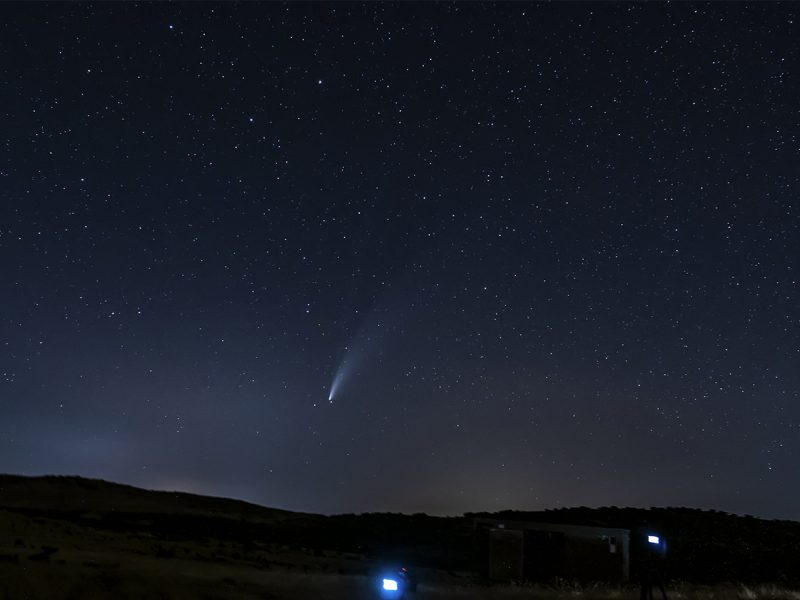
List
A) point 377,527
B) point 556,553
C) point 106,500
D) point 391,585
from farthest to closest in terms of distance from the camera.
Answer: point 106,500 < point 377,527 < point 556,553 < point 391,585

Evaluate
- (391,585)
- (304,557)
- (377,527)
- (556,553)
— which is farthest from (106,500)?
(391,585)

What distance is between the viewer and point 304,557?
111 feet

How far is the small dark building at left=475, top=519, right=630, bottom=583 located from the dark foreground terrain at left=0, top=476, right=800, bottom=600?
1248mm

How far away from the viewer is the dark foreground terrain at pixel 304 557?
18.7 metres

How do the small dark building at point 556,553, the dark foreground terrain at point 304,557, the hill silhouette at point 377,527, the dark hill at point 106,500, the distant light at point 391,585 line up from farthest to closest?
1. the dark hill at point 106,500
2. the hill silhouette at point 377,527
3. the small dark building at point 556,553
4. the dark foreground terrain at point 304,557
5. the distant light at point 391,585

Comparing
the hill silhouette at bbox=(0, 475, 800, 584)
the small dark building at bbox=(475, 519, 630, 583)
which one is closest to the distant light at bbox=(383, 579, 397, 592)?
the small dark building at bbox=(475, 519, 630, 583)

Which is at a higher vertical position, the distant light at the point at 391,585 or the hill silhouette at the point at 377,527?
the hill silhouette at the point at 377,527

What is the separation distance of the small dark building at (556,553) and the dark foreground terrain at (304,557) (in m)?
1.25

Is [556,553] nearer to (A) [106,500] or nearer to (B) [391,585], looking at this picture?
(B) [391,585]

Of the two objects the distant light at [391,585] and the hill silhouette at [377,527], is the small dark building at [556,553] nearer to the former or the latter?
the hill silhouette at [377,527]

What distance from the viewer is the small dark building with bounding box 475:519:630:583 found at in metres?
27.6

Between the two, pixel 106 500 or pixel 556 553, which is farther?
pixel 106 500

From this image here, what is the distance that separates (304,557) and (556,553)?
1096cm

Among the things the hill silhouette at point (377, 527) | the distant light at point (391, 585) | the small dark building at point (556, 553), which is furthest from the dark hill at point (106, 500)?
the distant light at point (391, 585)
